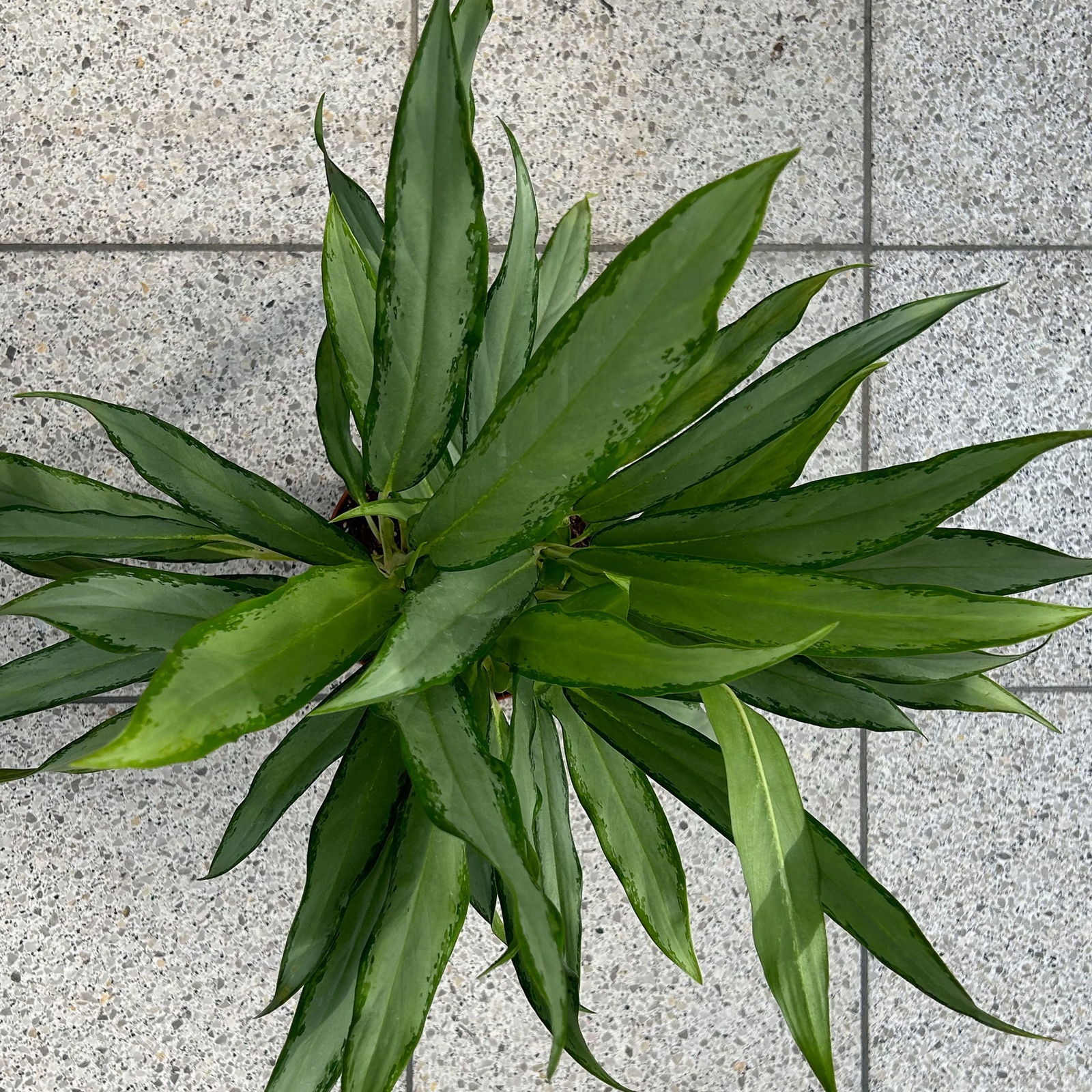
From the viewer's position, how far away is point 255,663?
0.41 metres

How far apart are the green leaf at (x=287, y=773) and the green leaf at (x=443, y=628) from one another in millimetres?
204

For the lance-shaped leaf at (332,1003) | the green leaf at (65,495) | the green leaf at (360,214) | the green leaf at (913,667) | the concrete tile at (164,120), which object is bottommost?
the lance-shaped leaf at (332,1003)

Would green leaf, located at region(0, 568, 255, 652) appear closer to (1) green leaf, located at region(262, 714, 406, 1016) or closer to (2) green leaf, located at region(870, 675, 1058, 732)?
(1) green leaf, located at region(262, 714, 406, 1016)

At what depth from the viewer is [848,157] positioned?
102 cm

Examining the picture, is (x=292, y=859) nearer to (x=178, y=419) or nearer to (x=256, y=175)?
(x=178, y=419)

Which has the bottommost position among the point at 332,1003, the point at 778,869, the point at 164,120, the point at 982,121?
the point at 332,1003

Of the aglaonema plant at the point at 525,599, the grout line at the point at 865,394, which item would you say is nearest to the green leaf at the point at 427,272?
the aglaonema plant at the point at 525,599

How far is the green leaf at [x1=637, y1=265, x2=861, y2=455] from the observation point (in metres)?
0.64

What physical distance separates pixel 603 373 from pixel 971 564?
358 mm

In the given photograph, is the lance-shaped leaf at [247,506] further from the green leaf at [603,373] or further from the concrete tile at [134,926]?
the concrete tile at [134,926]

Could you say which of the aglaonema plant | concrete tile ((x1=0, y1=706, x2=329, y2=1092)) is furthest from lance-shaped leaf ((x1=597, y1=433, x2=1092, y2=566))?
concrete tile ((x1=0, y1=706, x2=329, y2=1092))

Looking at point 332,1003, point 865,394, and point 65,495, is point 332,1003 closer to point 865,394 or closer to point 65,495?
point 65,495

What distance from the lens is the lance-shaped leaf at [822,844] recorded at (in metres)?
0.56

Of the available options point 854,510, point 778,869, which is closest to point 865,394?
point 854,510
